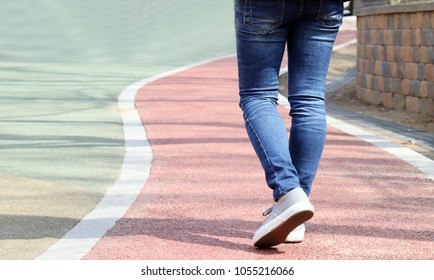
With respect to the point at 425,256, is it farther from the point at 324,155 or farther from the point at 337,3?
the point at 324,155

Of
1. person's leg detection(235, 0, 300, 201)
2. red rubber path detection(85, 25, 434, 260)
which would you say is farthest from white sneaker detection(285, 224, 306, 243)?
person's leg detection(235, 0, 300, 201)

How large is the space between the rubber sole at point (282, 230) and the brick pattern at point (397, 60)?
8.43m

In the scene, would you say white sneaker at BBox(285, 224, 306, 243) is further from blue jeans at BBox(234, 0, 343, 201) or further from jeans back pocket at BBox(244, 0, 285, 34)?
jeans back pocket at BBox(244, 0, 285, 34)

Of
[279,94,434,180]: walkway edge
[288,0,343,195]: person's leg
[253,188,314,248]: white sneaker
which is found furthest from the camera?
[279,94,434,180]: walkway edge

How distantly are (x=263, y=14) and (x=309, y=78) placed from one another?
370mm

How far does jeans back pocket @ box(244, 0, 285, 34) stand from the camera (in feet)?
15.4

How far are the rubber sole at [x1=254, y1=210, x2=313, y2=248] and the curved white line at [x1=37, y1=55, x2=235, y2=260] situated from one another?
0.77 meters

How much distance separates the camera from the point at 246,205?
6.17 metres

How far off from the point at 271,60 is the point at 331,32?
1.00ft

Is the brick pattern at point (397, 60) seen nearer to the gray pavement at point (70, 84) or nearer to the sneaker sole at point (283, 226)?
the gray pavement at point (70, 84)

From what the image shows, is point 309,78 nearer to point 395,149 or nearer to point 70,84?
point 395,149

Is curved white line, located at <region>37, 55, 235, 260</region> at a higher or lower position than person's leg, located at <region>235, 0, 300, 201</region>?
lower

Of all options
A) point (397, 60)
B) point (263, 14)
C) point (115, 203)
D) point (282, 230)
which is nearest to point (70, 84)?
point (397, 60)

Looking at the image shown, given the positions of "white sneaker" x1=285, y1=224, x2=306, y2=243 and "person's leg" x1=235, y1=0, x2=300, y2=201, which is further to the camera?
"white sneaker" x1=285, y1=224, x2=306, y2=243
